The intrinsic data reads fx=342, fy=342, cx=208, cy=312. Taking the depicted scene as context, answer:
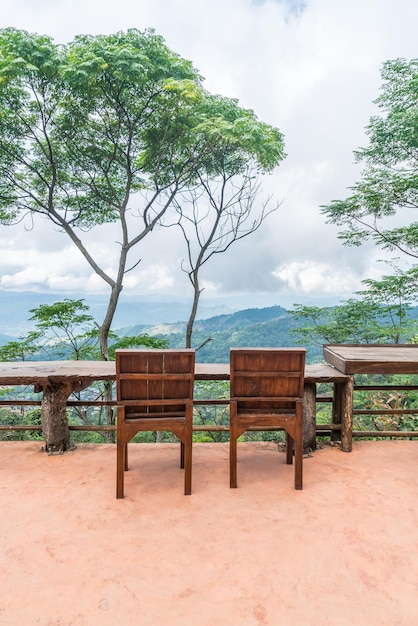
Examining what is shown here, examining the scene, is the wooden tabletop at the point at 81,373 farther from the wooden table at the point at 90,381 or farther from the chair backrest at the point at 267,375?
the chair backrest at the point at 267,375

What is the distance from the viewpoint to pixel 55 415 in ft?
9.90

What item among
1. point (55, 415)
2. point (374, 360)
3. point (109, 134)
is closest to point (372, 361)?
point (374, 360)

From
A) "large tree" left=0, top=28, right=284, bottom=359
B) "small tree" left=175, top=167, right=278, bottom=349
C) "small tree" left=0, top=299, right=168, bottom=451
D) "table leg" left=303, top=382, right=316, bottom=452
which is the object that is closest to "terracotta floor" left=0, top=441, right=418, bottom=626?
"table leg" left=303, top=382, right=316, bottom=452

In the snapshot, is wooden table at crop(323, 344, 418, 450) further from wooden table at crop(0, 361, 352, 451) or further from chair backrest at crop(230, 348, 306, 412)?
chair backrest at crop(230, 348, 306, 412)

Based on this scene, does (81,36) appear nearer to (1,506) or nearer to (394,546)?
(1,506)

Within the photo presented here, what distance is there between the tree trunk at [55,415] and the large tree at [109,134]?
4.50m

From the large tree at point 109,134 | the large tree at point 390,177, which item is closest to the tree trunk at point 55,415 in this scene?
the large tree at point 109,134

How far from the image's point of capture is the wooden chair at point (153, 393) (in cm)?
229

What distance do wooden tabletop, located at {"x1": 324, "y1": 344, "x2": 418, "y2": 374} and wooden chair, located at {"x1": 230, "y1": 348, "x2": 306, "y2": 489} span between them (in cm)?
76

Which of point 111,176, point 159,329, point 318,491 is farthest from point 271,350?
point 159,329

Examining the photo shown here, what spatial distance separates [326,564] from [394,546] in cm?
43

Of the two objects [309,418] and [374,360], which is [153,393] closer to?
[309,418]

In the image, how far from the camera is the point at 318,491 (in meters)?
2.37

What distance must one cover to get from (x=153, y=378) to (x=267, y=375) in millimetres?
787
